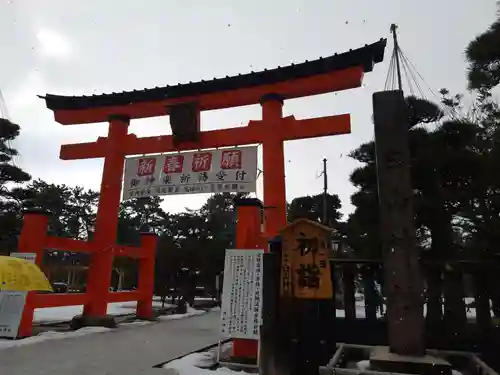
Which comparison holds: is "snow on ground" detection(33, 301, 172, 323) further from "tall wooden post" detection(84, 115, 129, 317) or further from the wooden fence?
the wooden fence

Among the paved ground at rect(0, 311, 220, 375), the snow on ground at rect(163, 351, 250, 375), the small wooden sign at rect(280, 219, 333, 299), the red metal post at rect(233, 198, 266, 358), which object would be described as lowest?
the paved ground at rect(0, 311, 220, 375)

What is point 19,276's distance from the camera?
17.4ft

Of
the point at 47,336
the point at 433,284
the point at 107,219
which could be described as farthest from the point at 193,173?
the point at 433,284

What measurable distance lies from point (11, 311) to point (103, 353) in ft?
9.85

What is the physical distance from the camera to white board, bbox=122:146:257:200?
28.1 ft

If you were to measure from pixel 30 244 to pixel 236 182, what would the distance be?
547 cm

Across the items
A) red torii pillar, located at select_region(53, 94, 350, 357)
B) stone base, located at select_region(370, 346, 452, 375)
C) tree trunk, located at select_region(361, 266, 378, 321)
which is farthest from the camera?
red torii pillar, located at select_region(53, 94, 350, 357)

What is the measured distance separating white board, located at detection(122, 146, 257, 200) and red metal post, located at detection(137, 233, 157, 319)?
4.11 meters

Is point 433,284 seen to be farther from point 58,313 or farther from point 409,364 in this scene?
point 58,313

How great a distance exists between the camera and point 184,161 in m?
9.24

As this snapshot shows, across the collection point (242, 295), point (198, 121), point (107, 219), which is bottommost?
point (242, 295)

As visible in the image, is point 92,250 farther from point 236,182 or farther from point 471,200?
point 471,200

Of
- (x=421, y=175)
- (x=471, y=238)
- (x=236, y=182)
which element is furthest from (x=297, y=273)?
(x=471, y=238)

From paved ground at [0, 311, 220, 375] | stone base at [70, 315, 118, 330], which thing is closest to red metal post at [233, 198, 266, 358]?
paved ground at [0, 311, 220, 375]
